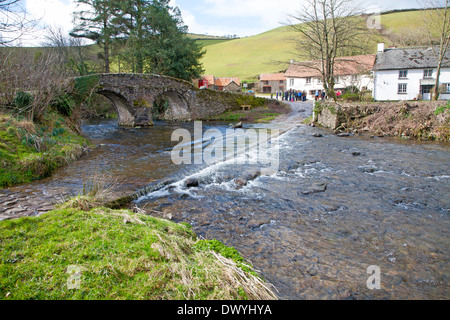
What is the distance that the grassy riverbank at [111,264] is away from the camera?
3072mm

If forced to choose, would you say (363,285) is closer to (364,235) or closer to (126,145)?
(364,235)

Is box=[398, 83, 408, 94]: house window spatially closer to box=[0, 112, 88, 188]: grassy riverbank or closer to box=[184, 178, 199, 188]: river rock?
box=[184, 178, 199, 188]: river rock

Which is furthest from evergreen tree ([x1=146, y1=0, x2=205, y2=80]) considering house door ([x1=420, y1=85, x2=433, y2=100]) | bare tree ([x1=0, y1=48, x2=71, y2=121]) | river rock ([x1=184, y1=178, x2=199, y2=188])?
house door ([x1=420, y1=85, x2=433, y2=100])

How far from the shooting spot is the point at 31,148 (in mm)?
10398

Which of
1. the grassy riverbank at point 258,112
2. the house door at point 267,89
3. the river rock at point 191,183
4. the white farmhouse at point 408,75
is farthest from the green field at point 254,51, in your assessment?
the river rock at point 191,183

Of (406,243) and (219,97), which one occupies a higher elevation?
(219,97)

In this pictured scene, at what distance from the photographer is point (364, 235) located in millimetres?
5992

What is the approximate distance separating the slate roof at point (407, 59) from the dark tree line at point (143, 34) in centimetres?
2317

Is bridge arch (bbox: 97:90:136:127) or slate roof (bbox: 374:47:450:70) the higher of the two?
slate roof (bbox: 374:47:450:70)

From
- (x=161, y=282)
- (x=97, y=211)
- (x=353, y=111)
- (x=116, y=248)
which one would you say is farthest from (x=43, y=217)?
(x=353, y=111)

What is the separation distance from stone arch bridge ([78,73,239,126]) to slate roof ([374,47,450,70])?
19.9m

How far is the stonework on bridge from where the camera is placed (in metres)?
23.5

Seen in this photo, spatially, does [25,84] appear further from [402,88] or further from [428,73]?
[428,73]

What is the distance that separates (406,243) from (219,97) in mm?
27619
